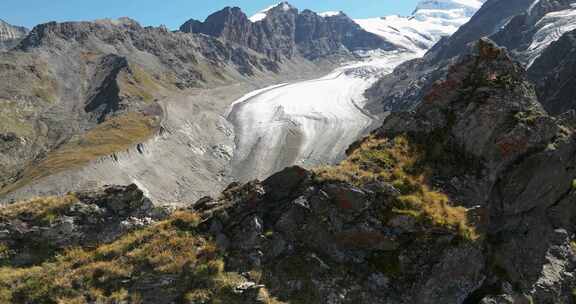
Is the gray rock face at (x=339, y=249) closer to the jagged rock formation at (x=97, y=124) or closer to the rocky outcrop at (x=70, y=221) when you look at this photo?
the rocky outcrop at (x=70, y=221)

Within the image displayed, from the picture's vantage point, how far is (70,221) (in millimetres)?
16469

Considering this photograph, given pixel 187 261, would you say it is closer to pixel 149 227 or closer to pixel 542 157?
pixel 149 227

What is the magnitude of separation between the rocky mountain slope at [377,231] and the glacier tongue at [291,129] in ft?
271

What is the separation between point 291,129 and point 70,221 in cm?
12148

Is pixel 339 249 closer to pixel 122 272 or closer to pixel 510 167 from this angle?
pixel 122 272

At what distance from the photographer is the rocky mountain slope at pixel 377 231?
1476cm

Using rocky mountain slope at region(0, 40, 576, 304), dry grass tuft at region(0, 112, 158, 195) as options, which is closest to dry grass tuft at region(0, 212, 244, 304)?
rocky mountain slope at region(0, 40, 576, 304)

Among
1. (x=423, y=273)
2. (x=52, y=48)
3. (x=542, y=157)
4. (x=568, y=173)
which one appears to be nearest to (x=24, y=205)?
(x=423, y=273)

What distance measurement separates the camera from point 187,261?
49.2 feet

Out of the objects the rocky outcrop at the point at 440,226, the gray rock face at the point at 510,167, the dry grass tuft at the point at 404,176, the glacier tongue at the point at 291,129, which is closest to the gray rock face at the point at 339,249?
the rocky outcrop at the point at 440,226

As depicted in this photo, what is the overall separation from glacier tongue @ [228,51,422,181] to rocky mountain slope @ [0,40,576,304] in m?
82.6

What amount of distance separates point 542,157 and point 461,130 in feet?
10.0

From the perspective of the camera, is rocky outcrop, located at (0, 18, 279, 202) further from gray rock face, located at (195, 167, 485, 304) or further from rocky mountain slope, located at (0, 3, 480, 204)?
gray rock face, located at (195, 167, 485, 304)

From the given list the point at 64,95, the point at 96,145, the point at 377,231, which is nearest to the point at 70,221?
the point at 377,231
